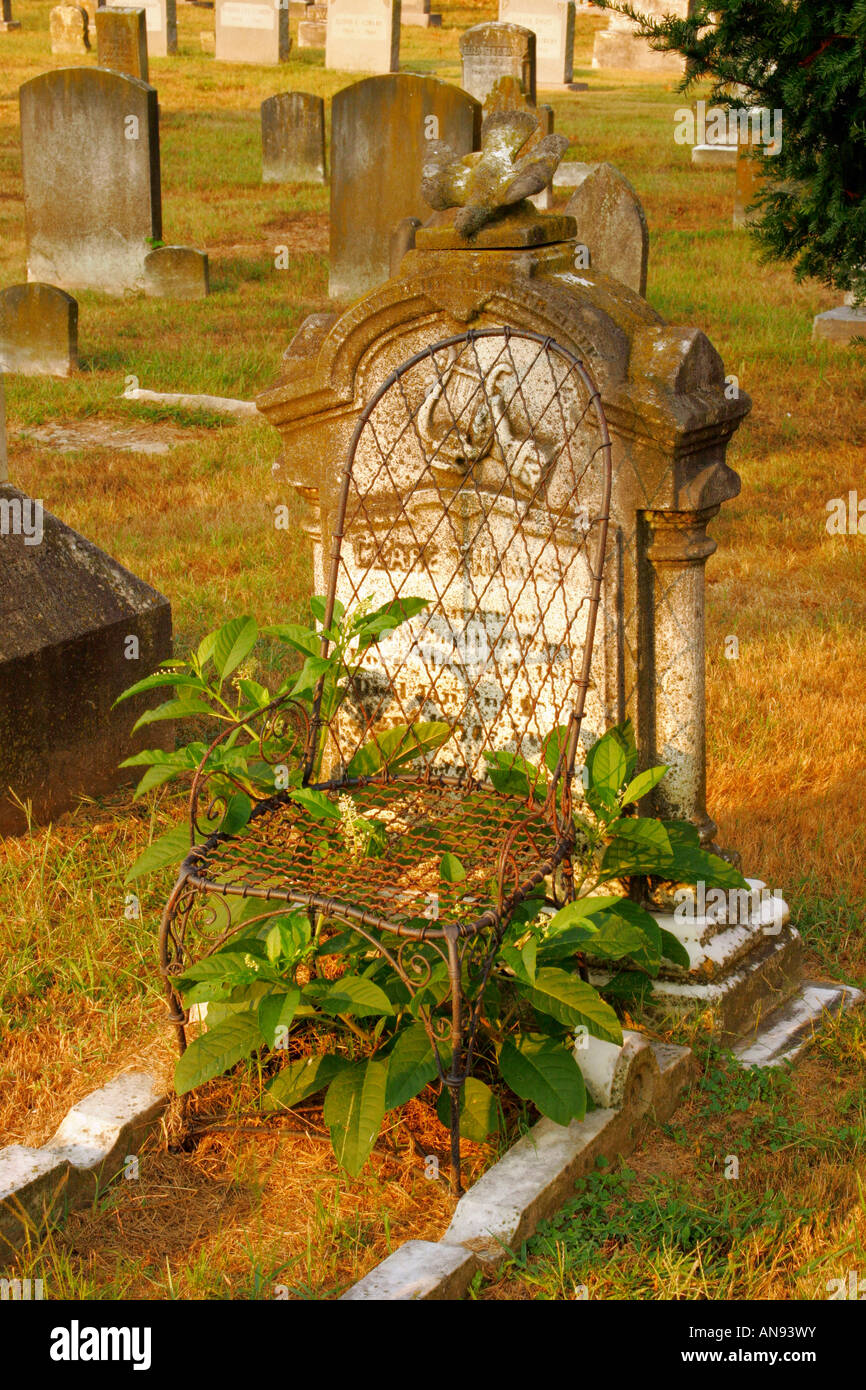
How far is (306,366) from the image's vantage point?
3.47m

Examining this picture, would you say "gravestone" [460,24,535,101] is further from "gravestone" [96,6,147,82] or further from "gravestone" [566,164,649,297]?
"gravestone" [566,164,649,297]

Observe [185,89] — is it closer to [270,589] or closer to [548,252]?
[270,589]

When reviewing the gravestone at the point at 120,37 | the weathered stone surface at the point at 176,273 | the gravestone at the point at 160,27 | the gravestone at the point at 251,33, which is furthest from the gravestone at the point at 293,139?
the gravestone at the point at 160,27

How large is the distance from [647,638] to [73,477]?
4633 mm

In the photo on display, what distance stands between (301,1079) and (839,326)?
7.76 m

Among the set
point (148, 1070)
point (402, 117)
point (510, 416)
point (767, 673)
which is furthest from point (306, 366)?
point (402, 117)

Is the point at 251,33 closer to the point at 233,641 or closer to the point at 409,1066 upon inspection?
the point at 233,641

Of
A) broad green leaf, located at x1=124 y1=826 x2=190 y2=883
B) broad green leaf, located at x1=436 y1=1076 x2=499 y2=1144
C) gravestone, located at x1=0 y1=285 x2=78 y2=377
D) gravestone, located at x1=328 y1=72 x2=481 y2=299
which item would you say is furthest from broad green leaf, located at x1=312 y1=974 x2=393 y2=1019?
gravestone, located at x1=328 y1=72 x2=481 y2=299

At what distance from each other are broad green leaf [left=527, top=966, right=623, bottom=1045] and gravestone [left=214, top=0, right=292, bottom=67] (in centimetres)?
2098

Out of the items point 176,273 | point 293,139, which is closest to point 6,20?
point 293,139

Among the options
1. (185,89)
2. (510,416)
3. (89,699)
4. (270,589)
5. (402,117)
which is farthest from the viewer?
(185,89)

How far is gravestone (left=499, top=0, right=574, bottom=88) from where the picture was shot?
68.7 feet

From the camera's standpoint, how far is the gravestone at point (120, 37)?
1184 centimetres

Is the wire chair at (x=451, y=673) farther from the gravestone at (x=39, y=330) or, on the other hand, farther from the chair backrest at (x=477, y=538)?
the gravestone at (x=39, y=330)
